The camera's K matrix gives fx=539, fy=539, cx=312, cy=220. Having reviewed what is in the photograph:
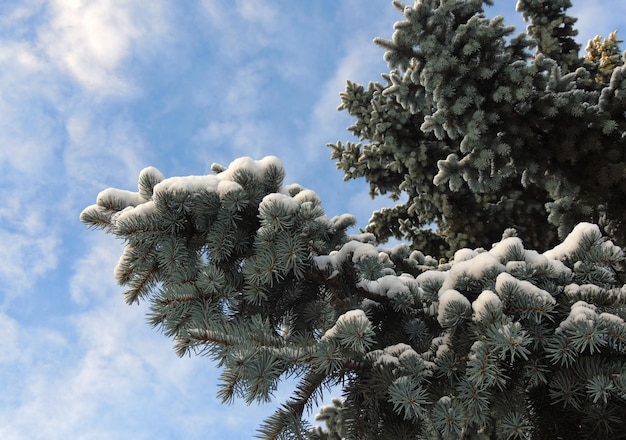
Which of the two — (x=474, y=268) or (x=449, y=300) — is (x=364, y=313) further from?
(x=474, y=268)

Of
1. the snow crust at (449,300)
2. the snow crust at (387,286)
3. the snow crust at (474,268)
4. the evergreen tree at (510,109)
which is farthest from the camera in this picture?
the evergreen tree at (510,109)

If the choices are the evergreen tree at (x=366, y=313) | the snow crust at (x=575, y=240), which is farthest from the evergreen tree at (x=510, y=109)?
the snow crust at (x=575, y=240)

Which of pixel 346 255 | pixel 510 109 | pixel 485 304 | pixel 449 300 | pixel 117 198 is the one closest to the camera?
pixel 485 304

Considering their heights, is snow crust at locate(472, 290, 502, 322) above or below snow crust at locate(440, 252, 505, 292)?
below

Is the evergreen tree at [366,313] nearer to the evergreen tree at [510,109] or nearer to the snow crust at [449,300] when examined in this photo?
the snow crust at [449,300]

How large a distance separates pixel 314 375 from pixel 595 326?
4.51 feet

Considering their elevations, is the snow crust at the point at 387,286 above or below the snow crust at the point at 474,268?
above

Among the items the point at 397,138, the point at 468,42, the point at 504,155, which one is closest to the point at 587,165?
the point at 504,155

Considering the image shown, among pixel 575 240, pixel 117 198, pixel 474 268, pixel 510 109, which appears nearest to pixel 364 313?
pixel 474 268

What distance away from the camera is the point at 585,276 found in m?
3.08

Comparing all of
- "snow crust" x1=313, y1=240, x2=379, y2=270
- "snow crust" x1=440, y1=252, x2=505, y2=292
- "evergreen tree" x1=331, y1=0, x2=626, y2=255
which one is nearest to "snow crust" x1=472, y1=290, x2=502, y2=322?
"snow crust" x1=440, y1=252, x2=505, y2=292

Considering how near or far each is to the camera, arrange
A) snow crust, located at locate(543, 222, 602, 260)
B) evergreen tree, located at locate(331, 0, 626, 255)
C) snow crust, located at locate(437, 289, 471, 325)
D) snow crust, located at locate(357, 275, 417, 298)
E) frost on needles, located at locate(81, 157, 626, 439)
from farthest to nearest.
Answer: evergreen tree, located at locate(331, 0, 626, 255)
snow crust, located at locate(357, 275, 417, 298)
snow crust, located at locate(543, 222, 602, 260)
snow crust, located at locate(437, 289, 471, 325)
frost on needles, located at locate(81, 157, 626, 439)

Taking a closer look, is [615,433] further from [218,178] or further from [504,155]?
[504,155]

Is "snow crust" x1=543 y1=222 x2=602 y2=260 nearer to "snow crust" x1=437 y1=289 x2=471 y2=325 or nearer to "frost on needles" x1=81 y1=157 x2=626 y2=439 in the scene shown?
"frost on needles" x1=81 y1=157 x2=626 y2=439
